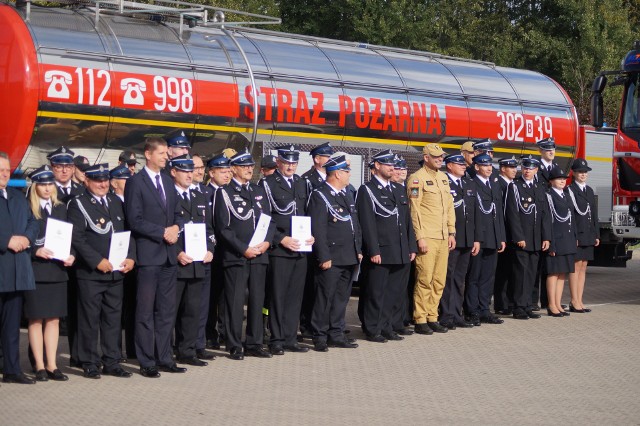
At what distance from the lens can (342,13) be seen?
32.4 m

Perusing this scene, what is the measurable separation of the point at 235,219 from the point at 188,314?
99 cm

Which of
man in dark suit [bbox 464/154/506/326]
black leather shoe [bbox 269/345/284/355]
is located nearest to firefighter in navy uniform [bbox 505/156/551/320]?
man in dark suit [bbox 464/154/506/326]

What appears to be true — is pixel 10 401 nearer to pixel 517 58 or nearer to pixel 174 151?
pixel 174 151

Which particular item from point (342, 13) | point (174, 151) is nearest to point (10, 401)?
point (174, 151)

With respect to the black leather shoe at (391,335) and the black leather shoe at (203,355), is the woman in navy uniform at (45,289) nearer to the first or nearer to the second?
the black leather shoe at (203,355)

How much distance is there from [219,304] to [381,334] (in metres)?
1.99

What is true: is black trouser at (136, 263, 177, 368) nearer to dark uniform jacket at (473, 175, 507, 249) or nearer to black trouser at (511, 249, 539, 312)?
dark uniform jacket at (473, 175, 507, 249)

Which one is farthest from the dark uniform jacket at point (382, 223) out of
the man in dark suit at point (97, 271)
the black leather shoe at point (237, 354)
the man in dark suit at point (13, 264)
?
the man in dark suit at point (13, 264)

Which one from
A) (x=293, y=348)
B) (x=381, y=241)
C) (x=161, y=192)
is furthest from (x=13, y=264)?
(x=381, y=241)

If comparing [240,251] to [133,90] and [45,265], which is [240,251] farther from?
[133,90]

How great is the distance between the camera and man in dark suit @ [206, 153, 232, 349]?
38.0ft

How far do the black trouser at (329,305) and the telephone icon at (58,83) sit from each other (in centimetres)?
323

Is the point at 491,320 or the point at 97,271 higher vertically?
the point at 97,271

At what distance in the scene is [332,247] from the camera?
39.8ft
